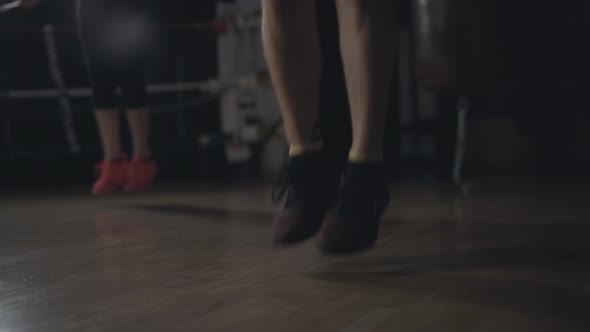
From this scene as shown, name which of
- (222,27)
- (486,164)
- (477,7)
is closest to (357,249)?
(477,7)

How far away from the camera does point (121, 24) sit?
7.95 ft

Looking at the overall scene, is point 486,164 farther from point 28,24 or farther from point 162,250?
point 162,250

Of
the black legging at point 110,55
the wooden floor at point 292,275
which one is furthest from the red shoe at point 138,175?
the wooden floor at point 292,275

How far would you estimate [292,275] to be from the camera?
2.97ft

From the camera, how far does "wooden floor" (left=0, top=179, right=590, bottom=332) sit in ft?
2.22

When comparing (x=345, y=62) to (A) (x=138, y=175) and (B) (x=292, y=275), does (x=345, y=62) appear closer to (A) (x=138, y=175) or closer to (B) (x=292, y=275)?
(B) (x=292, y=275)

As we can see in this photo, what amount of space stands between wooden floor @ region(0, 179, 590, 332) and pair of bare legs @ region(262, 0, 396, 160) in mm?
188

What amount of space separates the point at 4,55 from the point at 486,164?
2584 mm

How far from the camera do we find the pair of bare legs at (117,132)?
2.16 metres

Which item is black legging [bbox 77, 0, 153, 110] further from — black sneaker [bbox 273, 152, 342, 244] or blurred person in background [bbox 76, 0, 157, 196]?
black sneaker [bbox 273, 152, 342, 244]

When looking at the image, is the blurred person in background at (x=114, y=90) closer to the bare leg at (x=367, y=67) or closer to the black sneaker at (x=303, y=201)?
the black sneaker at (x=303, y=201)

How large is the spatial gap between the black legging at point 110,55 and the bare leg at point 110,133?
0.02 metres

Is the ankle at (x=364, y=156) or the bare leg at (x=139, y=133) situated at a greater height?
the ankle at (x=364, y=156)

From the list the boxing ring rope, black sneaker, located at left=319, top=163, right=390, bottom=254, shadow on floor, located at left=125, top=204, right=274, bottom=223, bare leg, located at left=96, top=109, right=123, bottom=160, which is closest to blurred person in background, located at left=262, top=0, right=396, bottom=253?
black sneaker, located at left=319, top=163, right=390, bottom=254
